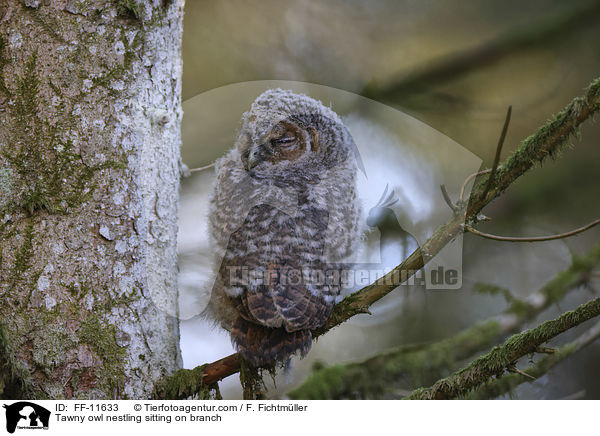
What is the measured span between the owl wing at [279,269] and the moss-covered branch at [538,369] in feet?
1.58

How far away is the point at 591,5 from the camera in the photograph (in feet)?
4.14

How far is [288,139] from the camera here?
104 centimetres

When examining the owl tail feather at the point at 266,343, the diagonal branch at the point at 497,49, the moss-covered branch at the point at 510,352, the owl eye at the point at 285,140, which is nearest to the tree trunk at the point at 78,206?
the owl tail feather at the point at 266,343

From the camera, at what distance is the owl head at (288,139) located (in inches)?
40.4

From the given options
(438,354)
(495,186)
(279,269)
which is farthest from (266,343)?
(438,354)

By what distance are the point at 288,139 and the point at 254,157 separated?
90 mm

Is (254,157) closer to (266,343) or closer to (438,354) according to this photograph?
(266,343)

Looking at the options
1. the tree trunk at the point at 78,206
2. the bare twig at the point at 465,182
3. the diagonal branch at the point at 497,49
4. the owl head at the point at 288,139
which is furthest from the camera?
the diagonal branch at the point at 497,49

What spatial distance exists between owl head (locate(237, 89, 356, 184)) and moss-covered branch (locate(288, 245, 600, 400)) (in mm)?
605

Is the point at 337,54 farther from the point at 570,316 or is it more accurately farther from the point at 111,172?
the point at 570,316

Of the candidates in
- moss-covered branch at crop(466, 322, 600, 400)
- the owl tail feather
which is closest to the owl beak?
the owl tail feather

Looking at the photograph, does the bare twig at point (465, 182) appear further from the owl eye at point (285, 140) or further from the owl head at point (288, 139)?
the owl eye at point (285, 140)
